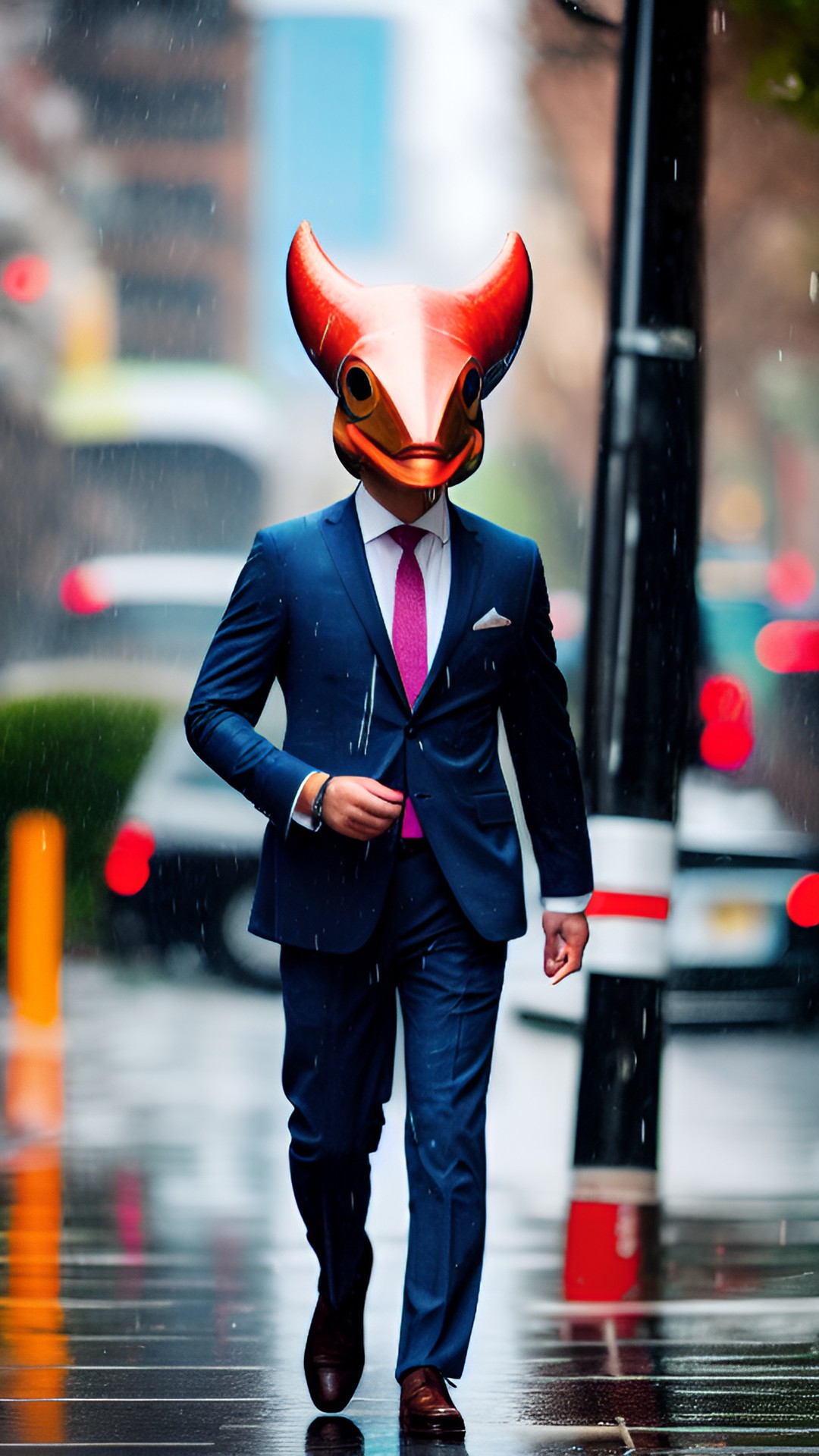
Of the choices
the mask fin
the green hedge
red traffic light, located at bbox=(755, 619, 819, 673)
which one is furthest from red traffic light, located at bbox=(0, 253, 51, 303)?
the mask fin

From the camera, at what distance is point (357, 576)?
167 inches

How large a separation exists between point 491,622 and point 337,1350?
1.42m

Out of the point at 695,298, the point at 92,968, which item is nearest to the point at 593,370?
the point at 92,968

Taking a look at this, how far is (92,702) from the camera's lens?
1323 cm

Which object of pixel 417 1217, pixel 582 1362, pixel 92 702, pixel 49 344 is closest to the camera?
pixel 417 1217

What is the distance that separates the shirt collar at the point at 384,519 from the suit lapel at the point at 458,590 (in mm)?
35

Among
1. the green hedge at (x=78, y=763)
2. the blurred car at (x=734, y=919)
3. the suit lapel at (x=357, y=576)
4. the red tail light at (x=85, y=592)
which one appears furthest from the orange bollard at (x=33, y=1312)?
the green hedge at (x=78, y=763)

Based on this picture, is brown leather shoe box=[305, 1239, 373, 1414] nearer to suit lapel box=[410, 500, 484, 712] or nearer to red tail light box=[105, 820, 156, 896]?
suit lapel box=[410, 500, 484, 712]

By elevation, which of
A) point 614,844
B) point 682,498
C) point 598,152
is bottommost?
point 614,844

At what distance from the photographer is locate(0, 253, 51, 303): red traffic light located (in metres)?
17.4

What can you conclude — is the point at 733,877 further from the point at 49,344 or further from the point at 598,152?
the point at 49,344

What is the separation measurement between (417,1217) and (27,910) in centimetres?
561

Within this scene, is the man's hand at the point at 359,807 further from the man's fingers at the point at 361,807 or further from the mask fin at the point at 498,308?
the mask fin at the point at 498,308

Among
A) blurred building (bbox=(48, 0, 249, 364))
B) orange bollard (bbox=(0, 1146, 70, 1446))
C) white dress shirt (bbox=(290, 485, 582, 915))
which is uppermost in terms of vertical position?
blurred building (bbox=(48, 0, 249, 364))
